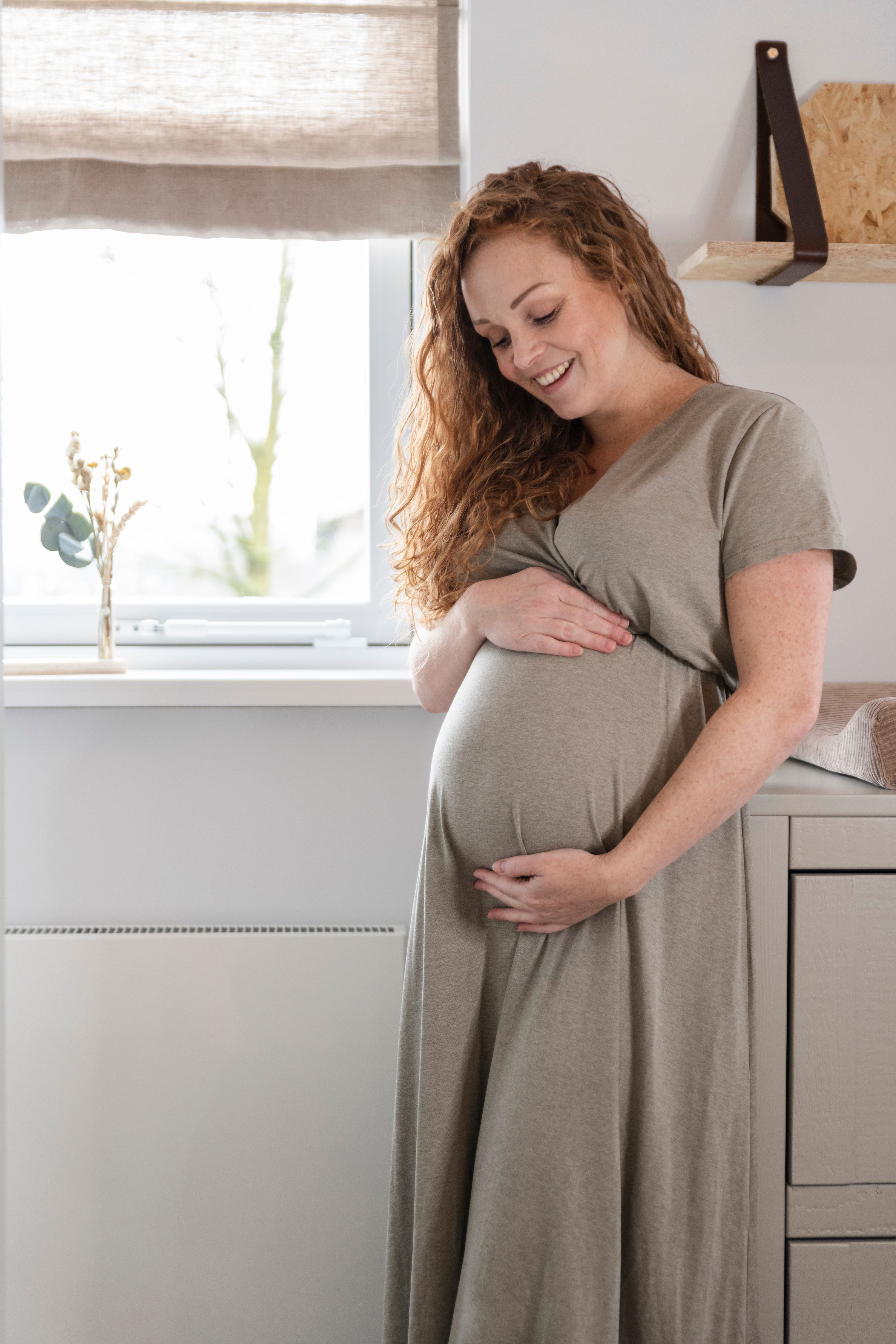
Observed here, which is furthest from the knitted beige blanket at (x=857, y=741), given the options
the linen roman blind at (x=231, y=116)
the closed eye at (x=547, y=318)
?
the linen roman blind at (x=231, y=116)

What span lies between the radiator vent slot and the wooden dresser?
0.58 metres

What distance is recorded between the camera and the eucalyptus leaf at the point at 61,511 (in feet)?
4.84

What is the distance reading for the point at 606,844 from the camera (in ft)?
2.95

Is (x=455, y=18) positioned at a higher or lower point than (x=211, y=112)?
higher

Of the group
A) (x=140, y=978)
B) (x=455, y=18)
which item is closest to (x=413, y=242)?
(x=455, y=18)

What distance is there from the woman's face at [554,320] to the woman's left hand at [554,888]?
462 millimetres

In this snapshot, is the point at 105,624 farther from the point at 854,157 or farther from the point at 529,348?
the point at 854,157

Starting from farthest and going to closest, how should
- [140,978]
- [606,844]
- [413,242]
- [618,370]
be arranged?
[413,242], [140,978], [618,370], [606,844]

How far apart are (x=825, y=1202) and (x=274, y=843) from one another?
33.7 inches

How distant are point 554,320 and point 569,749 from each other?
430 mm

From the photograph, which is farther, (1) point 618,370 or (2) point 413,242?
(2) point 413,242

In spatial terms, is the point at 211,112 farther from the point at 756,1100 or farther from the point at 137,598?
the point at 756,1100

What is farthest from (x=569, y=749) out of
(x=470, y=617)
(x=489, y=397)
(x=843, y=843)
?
(x=489, y=397)

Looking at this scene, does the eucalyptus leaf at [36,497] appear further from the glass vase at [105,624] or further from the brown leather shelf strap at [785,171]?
the brown leather shelf strap at [785,171]
